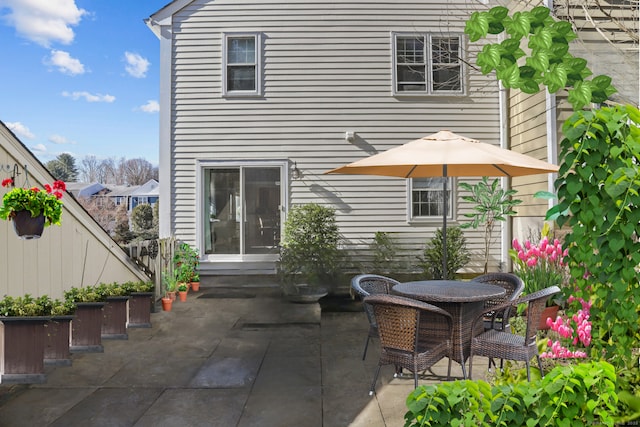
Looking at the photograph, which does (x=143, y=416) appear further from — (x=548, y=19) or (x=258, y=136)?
(x=258, y=136)

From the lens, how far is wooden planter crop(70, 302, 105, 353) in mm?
4703

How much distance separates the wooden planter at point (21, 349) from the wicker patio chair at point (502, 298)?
4026 millimetres

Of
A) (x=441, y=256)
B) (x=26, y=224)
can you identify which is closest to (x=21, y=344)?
(x=26, y=224)

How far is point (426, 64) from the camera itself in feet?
30.2

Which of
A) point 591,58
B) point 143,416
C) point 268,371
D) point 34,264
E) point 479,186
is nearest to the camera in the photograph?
point 143,416

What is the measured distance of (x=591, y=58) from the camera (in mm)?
7254

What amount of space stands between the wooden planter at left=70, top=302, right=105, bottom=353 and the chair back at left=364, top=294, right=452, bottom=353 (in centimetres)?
305

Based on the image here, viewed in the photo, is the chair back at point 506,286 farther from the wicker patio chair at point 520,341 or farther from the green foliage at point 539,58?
the green foliage at point 539,58

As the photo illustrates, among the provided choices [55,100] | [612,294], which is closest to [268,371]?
[612,294]

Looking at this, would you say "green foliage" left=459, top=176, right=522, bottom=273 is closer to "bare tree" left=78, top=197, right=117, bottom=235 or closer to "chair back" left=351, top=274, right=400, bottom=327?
"chair back" left=351, top=274, right=400, bottom=327

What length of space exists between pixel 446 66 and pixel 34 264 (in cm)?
804

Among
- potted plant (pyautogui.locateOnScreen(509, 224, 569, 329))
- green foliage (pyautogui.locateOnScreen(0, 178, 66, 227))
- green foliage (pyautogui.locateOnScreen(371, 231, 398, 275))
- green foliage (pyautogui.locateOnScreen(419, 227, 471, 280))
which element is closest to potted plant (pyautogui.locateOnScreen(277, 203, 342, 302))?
green foliage (pyautogui.locateOnScreen(371, 231, 398, 275))

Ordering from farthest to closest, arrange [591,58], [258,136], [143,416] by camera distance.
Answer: [258,136]
[591,58]
[143,416]

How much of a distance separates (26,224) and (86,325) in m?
1.28
